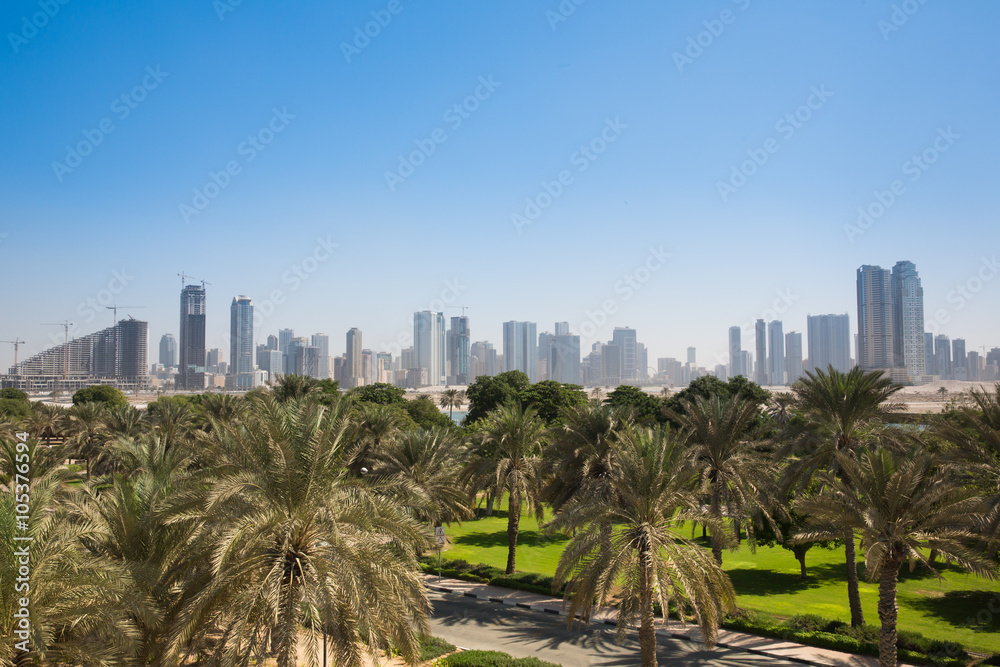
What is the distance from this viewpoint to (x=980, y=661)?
48.7ft

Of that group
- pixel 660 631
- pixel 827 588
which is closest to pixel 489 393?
pixel 827 588

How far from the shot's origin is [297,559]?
1038 cm

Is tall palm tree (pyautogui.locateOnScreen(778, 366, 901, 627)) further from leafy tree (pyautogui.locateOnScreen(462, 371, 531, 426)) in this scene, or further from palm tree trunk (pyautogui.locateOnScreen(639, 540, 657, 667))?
leafy tree (pyautogui.locateOnScreen(462, 371, 531, 426))

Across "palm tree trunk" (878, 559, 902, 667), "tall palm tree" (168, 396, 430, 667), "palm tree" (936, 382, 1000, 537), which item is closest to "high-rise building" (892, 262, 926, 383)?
"palm tree" (936, 382, 1000, 537)

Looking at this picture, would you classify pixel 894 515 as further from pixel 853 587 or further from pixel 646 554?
pixel 646 554

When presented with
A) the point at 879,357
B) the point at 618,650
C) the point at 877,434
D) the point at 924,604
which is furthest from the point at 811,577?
the point at 879,357

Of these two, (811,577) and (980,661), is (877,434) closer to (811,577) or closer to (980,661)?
(980,661)

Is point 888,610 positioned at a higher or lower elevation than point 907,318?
lower

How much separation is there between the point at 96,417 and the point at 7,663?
3851cm

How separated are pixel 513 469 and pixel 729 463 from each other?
801cm

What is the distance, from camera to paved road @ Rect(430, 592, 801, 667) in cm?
1559

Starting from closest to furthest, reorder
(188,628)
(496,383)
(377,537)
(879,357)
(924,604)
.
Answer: (188,628) < (377,537) < (924,604) < (496,383) < (879,357)

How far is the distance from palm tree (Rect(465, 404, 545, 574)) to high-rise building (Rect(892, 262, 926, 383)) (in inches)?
7311

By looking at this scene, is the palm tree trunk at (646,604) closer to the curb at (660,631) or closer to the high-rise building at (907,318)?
the curb at (660,631)
